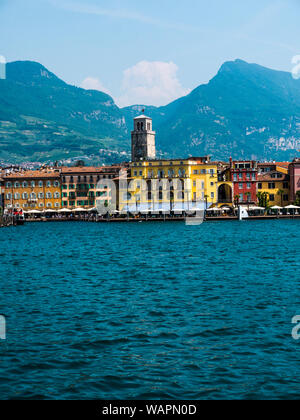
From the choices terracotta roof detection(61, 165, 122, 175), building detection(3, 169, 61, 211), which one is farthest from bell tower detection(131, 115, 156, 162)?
building detection(3, 169, 61, 211)

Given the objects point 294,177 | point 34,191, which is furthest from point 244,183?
point 34,191

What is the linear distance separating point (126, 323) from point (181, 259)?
22954 mm

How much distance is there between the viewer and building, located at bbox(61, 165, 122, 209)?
130750 mm

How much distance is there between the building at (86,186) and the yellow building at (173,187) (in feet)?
27.2

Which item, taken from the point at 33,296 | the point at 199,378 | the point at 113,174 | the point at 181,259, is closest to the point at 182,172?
the point at 113,174

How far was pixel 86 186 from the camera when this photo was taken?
131m

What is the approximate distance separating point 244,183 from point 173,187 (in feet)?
44.7

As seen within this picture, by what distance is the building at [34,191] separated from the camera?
132500mm

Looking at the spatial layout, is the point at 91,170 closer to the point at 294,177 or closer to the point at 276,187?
the point at 276,187

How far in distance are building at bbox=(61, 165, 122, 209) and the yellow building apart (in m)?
8.30

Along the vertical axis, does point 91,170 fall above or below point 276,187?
above

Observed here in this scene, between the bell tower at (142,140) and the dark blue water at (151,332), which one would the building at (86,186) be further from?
the dark blue water at (151,332)

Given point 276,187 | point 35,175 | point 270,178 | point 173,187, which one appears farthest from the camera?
point 35,175

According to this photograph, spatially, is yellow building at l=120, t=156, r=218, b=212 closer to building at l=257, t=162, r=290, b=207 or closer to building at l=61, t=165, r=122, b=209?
building at l=61, t=165, r=122, b=209
